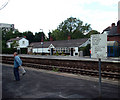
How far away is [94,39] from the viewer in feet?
21.0

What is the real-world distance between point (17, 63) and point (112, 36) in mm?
36945

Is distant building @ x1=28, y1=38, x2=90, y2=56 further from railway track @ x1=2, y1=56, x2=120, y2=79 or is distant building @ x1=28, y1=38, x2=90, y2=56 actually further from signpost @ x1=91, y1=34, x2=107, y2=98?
signpost @ x1=91, y1=34, x2=107, y2=98

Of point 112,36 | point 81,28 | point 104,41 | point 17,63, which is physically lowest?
point 17,63

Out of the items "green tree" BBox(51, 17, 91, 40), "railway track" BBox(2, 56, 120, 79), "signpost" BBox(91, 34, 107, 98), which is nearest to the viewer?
"signpost" BBox(91, 34, 107, 98)

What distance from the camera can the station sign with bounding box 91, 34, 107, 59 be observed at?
607 cm

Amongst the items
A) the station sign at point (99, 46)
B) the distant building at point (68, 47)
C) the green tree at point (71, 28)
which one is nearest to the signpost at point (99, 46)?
the station sign at point (99, 46)

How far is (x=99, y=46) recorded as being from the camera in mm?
6188

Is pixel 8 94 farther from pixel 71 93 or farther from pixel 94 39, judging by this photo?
pixel 94 39

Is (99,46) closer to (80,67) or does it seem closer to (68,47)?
(80,67)

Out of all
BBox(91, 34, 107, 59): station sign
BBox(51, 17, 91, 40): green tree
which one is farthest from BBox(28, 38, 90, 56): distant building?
BBox(91, 34, 107, 59): station sign

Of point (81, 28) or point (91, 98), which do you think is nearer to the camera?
point (91, 98)

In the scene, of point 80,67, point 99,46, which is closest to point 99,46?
point 99,46

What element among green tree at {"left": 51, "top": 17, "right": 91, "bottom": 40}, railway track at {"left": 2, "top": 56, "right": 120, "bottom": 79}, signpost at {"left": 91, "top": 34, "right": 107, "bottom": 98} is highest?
green tree at {"left": 51, "top": 17, "right": 91, "bottom": 40}

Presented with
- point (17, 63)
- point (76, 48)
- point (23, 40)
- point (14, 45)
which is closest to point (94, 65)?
point (17, 63)
